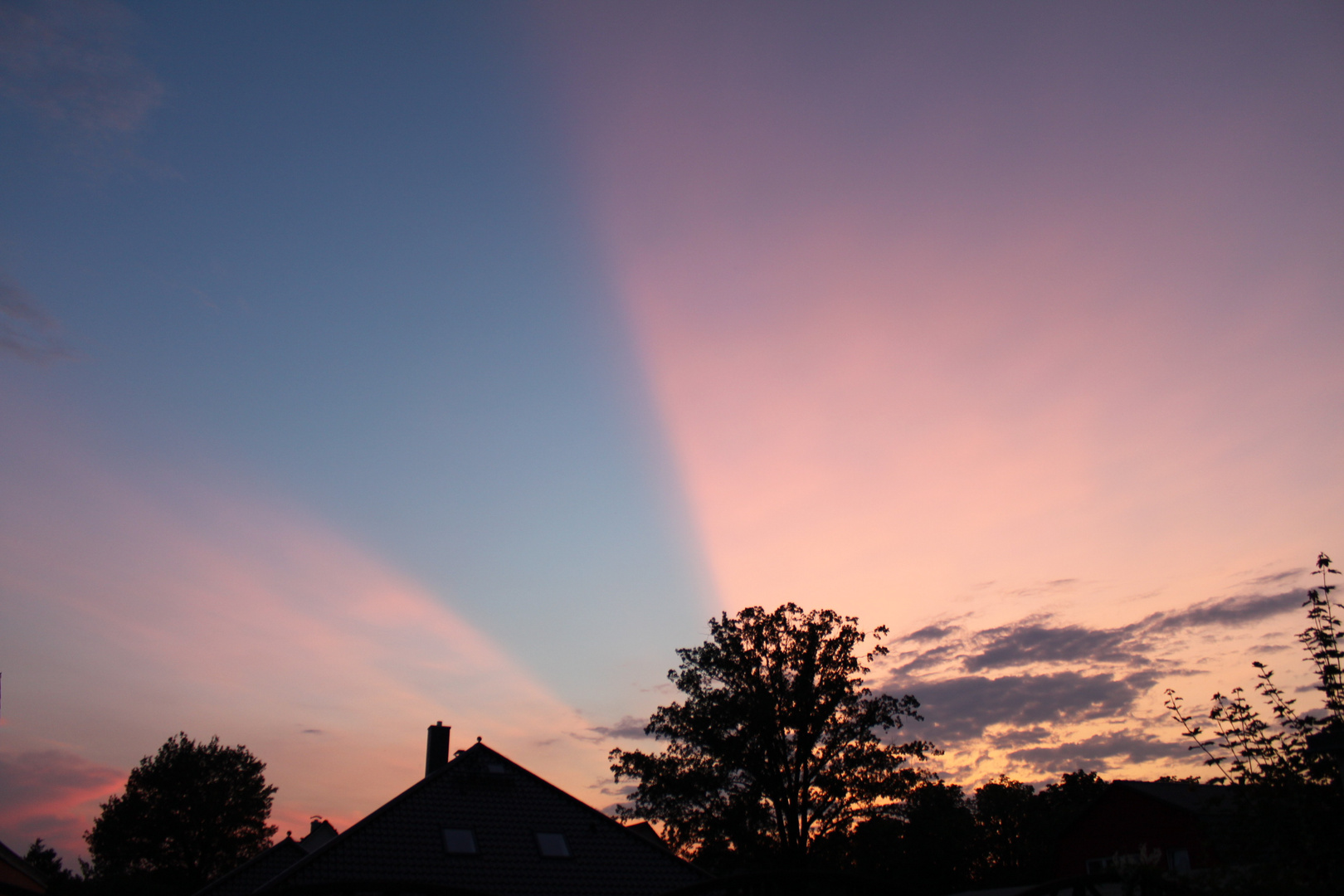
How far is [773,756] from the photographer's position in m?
39.8

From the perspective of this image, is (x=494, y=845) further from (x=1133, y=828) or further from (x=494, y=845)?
(x=1133, y=828)

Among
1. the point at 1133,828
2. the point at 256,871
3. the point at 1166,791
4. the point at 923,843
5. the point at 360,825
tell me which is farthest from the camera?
the point at 923,843

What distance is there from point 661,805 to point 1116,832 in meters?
20.6

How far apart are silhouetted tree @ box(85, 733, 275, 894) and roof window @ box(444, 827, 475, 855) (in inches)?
1872

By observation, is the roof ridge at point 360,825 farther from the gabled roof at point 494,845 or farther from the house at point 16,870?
the house at point 16,870

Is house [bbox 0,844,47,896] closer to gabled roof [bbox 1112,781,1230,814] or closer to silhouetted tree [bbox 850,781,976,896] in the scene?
silhouetted tree [bbox 850,781,976,896]

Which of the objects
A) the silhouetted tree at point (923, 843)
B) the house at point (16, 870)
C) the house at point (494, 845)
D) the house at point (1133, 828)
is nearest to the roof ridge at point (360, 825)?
the house at point (494, 845)

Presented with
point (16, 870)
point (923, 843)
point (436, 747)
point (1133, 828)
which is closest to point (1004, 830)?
point (923, 843)

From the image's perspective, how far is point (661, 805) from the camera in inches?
1574

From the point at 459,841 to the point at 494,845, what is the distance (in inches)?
48.5

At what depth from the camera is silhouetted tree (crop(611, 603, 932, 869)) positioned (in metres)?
38.8

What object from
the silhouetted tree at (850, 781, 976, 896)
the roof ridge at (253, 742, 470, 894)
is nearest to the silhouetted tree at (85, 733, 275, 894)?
the roof ridge at (253, 742, 470, 894)

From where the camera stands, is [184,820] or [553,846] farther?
[184,820]

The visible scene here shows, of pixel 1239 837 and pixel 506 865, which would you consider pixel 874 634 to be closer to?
pixel 506 865
